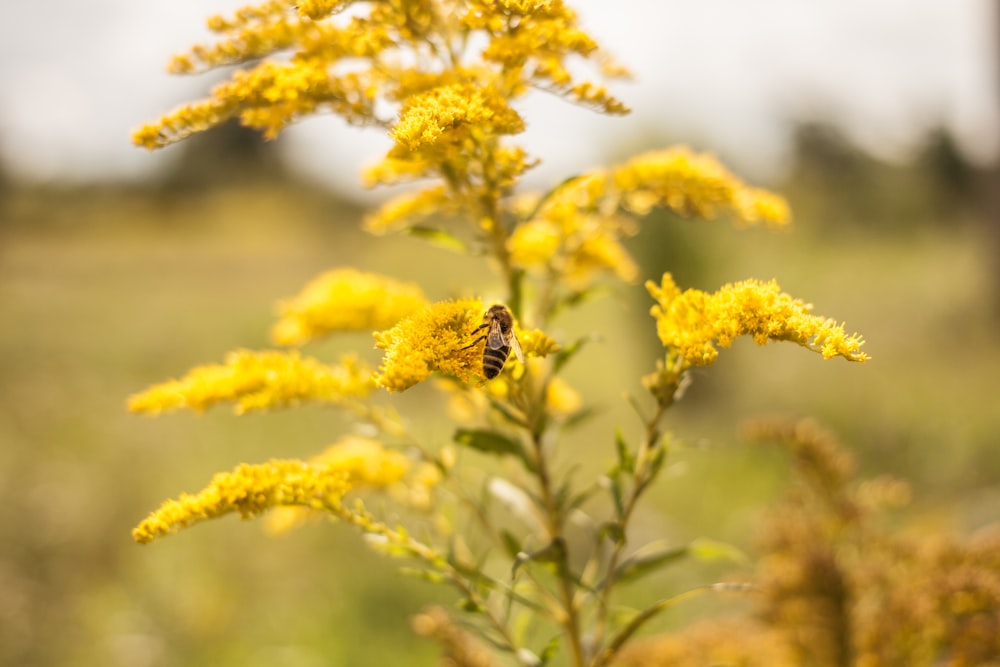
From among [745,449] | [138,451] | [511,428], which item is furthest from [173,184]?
[511,428]

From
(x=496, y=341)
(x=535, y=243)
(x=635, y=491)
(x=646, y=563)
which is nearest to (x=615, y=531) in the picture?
(x=635, y=491)

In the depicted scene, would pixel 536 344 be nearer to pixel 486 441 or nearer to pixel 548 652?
pixel 486 441

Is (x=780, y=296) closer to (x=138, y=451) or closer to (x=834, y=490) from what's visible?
(x=834, y=490)

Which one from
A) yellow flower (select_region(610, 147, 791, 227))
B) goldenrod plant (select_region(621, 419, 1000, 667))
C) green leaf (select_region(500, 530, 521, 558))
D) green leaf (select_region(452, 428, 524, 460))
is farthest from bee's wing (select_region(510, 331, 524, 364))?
goldenrod plant (select_region(621, 419, 1000, 667))

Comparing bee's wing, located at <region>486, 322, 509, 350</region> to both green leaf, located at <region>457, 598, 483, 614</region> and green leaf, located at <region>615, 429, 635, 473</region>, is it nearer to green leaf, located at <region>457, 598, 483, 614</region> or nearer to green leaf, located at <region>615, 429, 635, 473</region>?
green leaf, located at <region>615, 429, 635, 473</region>

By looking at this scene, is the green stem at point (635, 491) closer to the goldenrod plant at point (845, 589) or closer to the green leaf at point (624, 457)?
the green leaf at point (624, 457)

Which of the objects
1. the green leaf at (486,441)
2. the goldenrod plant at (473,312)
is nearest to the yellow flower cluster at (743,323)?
the goldenrod plant at (473,312)
